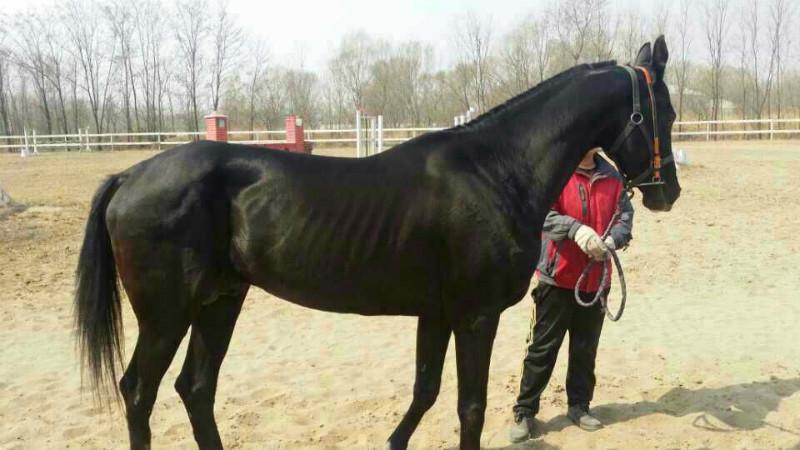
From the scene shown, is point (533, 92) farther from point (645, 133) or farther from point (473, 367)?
point (473, 367)

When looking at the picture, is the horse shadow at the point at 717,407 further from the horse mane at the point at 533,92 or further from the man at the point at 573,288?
the horse mane at the point at 533,92

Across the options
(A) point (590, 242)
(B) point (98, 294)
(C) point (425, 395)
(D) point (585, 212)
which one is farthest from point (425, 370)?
(B) point (98, 294)

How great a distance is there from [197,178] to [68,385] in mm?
2611

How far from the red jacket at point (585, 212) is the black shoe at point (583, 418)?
76cm

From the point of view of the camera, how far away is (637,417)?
3.82 m

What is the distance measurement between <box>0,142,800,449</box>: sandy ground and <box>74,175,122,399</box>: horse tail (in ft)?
2.59

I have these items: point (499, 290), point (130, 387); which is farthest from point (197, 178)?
point (499, 290)

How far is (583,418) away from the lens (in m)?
3.70

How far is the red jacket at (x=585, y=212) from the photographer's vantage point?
3527 millimetres

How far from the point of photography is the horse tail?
2.85 metres

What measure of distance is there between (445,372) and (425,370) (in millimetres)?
1357

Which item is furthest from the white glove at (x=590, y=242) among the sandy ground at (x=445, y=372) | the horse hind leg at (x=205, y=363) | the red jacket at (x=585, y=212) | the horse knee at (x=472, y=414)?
the horse hind leg at (x=205, y=363)

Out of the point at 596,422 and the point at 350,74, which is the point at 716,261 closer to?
the point at 596,422

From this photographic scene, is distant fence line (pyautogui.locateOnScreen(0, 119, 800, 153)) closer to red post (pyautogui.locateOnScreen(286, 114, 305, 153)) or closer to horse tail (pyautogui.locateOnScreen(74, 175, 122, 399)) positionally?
red post (pyautogui.locateOnScreen(286, 114, 305, 153))
